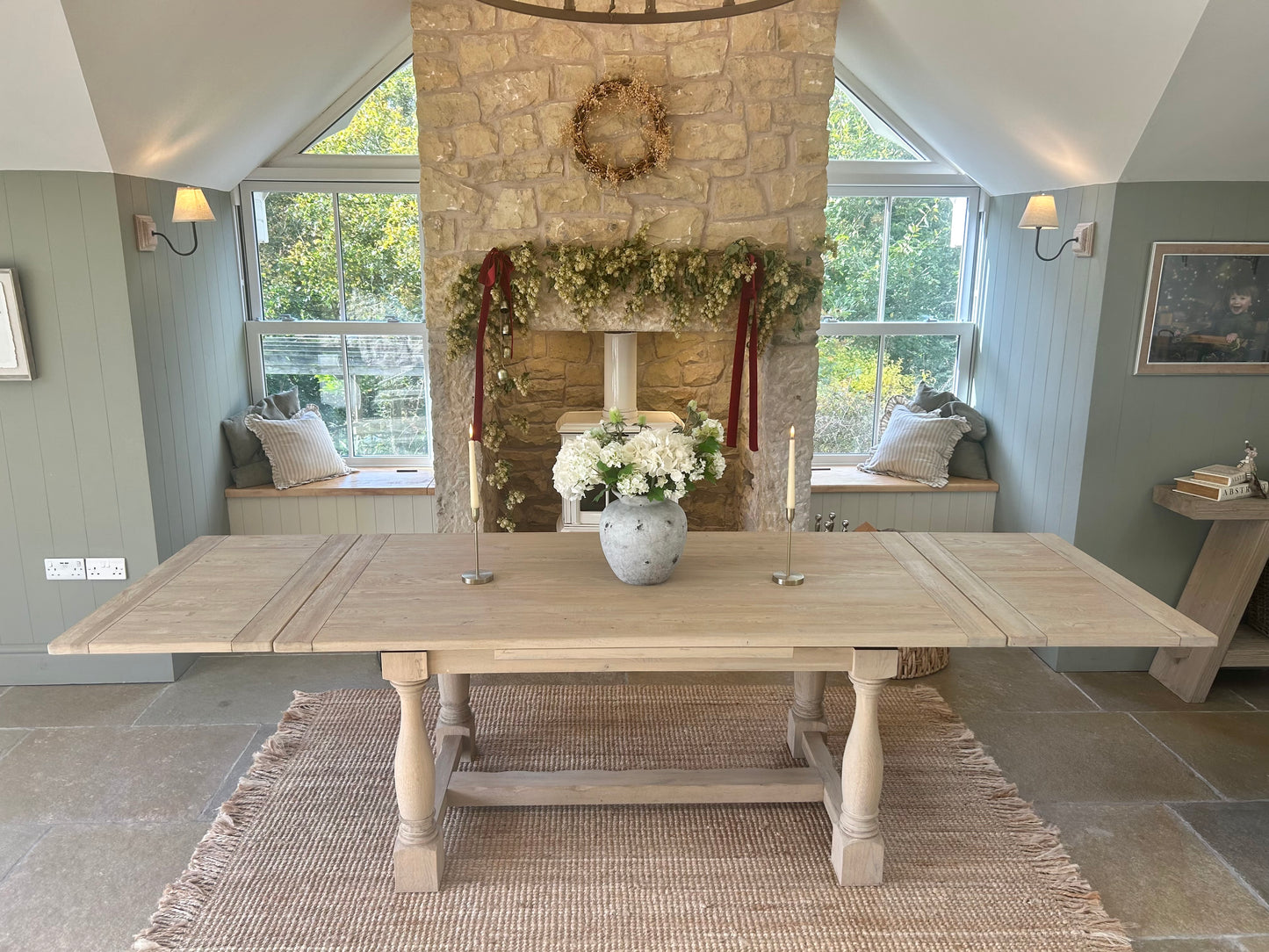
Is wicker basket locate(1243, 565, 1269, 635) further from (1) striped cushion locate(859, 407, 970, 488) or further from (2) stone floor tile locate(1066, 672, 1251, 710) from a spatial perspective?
(1) striped cushion locate(859, 407, 970, 488)

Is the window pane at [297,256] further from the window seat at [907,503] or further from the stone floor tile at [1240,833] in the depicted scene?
the stone floor tile at [1240,833]

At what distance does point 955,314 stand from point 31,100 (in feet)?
13.9

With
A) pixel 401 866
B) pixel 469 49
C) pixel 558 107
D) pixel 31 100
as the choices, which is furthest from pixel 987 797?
pixel 31 100

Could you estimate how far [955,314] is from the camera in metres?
4.96

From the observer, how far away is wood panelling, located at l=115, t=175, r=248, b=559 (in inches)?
139

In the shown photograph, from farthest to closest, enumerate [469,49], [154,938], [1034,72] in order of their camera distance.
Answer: [469,49]
[1034,72]
[154,938]

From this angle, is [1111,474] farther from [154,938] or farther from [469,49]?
[154,938]

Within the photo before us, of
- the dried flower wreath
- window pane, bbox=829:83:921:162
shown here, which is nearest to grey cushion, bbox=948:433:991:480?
window pane, bbox=829:83:921:162

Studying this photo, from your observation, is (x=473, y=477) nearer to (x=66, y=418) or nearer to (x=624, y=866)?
(x=624, y=866)

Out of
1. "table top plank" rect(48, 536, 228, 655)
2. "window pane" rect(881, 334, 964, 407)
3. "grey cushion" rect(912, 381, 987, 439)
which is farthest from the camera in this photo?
"window pane" rect(881, 334, 964, 407)

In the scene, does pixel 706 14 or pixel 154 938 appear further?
pixel 154 938

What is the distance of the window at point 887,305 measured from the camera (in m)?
4.84

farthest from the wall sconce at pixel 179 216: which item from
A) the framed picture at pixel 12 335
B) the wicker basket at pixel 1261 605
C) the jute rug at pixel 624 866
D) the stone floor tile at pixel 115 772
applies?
the wicker basket at pixel 1261 605

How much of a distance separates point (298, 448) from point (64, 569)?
1181mm
